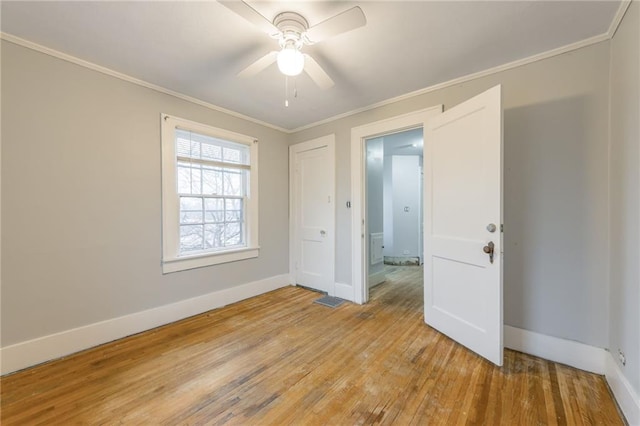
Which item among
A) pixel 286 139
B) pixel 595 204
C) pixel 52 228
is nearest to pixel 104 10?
pixel 52 228

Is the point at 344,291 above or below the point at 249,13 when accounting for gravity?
below

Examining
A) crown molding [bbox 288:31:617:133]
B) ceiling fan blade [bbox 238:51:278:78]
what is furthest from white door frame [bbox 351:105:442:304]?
ceiling fan blade [bbox 238:51:278:78]

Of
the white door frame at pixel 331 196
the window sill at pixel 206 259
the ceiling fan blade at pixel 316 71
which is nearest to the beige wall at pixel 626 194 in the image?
the ceiling fan blade at pixel 316 71

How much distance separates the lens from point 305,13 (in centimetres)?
166

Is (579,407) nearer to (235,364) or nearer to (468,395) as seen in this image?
(468,395)

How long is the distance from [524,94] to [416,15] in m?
1.23

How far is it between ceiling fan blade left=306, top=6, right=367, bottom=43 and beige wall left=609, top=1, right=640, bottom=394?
1.56 metres

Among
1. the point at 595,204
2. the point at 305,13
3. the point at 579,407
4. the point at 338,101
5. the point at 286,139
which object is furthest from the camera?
the point at 286,139

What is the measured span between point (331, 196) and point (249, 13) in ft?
7.79

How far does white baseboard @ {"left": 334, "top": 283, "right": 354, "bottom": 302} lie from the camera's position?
3.35 meters

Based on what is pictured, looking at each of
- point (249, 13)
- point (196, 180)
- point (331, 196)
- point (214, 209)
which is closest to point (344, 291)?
point (331, 196)

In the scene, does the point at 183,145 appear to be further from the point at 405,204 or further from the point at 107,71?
the point at 405,204

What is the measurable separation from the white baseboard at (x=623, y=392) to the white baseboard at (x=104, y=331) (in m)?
3.34

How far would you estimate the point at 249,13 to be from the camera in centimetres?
139
